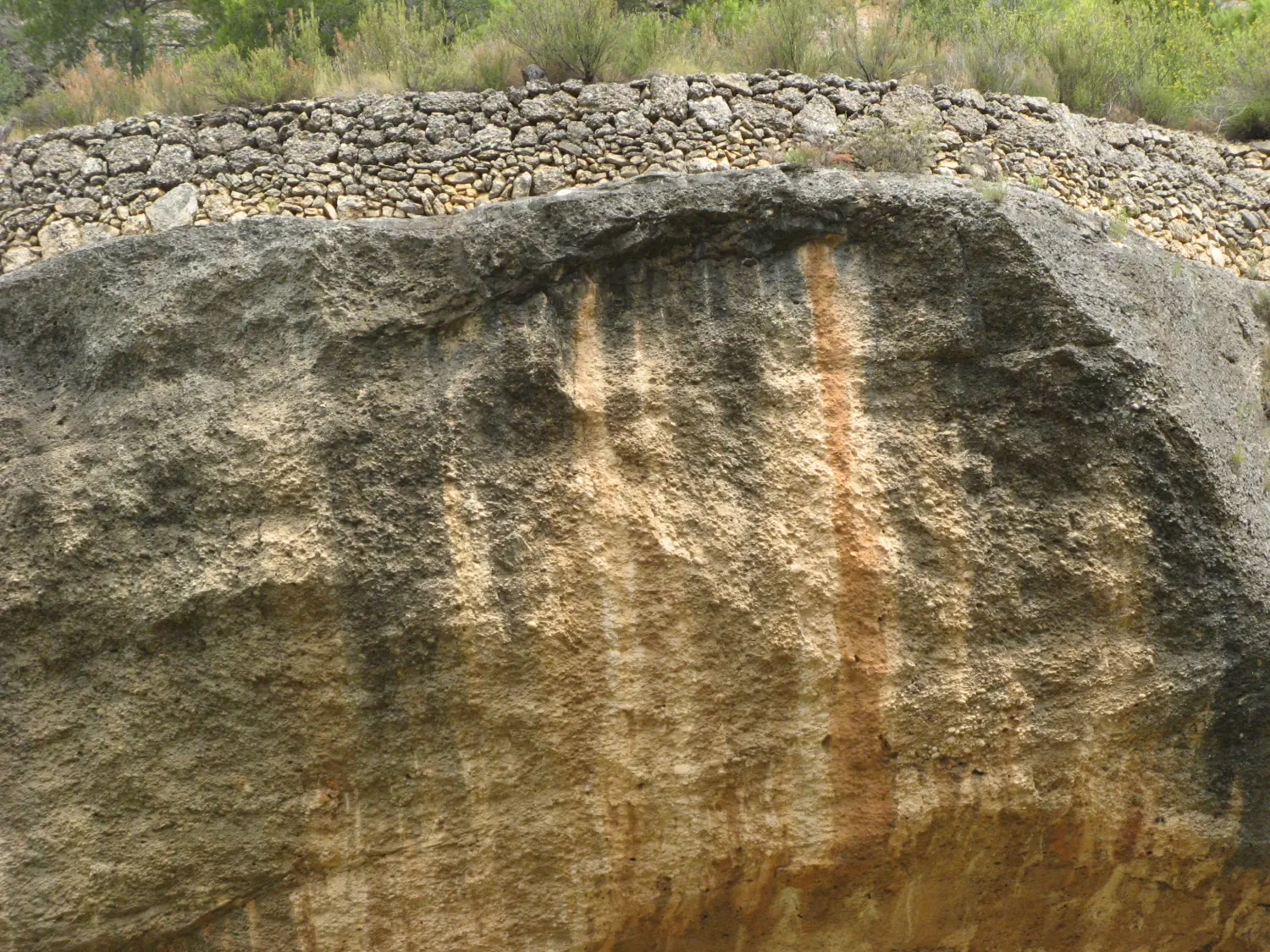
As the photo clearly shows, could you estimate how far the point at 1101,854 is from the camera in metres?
4.59

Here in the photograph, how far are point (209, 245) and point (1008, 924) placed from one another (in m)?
3.48

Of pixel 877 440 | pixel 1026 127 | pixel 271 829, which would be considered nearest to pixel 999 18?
pixel 1026 127

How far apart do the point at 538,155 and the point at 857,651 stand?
4934mm

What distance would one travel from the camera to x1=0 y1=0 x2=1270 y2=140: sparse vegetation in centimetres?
927

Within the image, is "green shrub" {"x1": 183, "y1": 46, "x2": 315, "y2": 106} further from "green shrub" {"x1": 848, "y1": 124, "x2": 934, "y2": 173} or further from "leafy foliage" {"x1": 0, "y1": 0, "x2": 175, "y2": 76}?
"green shrub" {"x1": 848, "y1": 124, "x2": 934, "y2": 173}

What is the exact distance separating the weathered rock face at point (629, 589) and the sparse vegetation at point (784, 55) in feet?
16.2

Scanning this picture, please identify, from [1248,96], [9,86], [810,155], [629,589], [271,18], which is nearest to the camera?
[629,589]

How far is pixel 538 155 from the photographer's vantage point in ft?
28.0

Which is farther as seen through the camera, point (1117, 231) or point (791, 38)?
point (791, 38)

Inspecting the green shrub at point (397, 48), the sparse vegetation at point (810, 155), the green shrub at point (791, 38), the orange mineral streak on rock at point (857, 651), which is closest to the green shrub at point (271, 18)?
the green shrub at point (397, 48)

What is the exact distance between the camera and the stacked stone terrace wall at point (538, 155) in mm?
8469

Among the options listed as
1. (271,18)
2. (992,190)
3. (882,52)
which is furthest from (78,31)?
(992,190)

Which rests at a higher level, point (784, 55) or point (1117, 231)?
point (1117, 231)

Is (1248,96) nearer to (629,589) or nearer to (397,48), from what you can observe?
(397,48)
